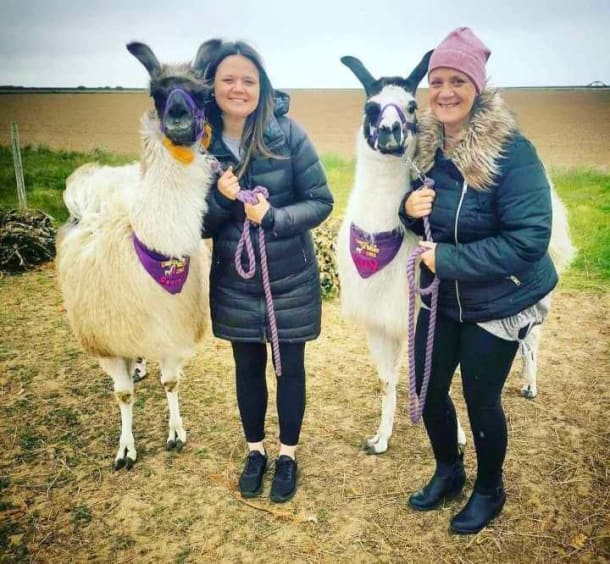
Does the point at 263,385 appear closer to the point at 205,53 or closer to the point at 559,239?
the point at 205,53

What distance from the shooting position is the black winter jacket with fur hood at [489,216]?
1857mm

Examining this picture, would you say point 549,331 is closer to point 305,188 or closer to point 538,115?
point 305,188

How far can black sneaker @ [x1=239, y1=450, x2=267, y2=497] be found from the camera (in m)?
2.74

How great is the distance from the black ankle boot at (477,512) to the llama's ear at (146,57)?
2.50 m

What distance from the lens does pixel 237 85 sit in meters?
2.11

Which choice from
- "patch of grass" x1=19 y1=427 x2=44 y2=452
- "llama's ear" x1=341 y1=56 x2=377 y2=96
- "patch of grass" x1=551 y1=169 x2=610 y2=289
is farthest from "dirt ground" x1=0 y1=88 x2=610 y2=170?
"patch of grass" x1=19 y1=427 x2=44 y2=452

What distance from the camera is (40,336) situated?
4844 mm

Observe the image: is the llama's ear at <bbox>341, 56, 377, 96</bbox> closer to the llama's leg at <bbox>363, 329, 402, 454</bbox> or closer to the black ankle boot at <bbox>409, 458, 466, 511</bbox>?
the llama's leg at <bbox>363, 329, 402, 454</bbox>

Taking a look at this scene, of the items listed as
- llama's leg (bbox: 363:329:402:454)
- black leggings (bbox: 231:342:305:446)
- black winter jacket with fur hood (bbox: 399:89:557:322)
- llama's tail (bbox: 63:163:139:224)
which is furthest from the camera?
llama's tail (bbox: 63:163:139:224)

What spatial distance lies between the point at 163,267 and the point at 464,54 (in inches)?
66.9

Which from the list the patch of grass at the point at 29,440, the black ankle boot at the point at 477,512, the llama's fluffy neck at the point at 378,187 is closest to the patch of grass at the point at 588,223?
the black ankle boot at the point at 477,512

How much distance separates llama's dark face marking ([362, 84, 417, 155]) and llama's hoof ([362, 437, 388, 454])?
1.78 metres

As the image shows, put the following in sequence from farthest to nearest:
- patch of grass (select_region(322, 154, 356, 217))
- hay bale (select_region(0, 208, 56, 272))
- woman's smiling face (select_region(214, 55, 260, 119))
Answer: patch of grass (select_region(322, 154, 356, 217))
hay bale (select_region(0, 208, 56, 272))
woman's smiling face (select_region(214, 55, 260, 119))

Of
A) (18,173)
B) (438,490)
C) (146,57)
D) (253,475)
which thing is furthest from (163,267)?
(18,173)
